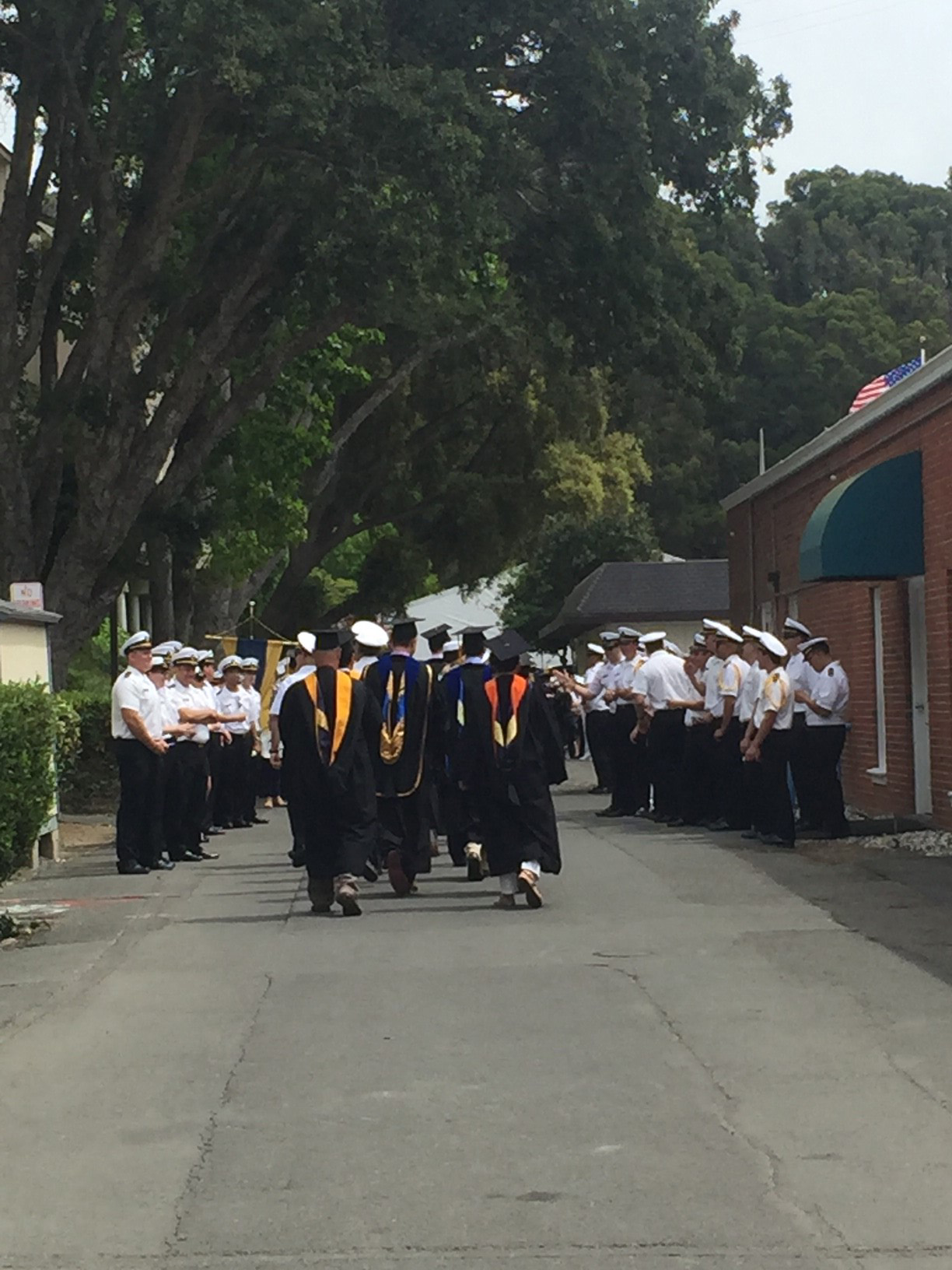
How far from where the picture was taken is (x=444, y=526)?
153ft

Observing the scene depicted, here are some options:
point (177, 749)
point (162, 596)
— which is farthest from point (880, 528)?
point (162, 596)

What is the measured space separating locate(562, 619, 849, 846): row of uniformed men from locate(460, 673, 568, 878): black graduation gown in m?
3.80

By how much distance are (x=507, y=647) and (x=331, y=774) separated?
1.54m

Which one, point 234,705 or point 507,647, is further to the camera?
point 234,705

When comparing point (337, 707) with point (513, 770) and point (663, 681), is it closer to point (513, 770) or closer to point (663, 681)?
point (513, 770)

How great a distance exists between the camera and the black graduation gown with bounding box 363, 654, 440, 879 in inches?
607

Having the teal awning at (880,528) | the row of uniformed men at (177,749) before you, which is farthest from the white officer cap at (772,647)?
the row of uniformed men at (177,749)

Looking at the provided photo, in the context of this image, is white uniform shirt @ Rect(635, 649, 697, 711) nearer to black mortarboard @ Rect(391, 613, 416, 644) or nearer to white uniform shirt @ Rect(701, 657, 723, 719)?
white uniform shirt @ Rect(701, 657, 723, 719)

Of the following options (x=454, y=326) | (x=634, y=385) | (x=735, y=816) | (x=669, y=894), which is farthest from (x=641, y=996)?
(x=634, y=385)

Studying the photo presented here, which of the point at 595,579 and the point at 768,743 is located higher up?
the point at 595,579

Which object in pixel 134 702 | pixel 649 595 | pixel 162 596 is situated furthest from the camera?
pixel 649 595

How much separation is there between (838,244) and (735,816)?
7506 centimetres

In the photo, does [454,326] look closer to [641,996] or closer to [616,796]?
[616,796]

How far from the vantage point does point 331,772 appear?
47.2ft
